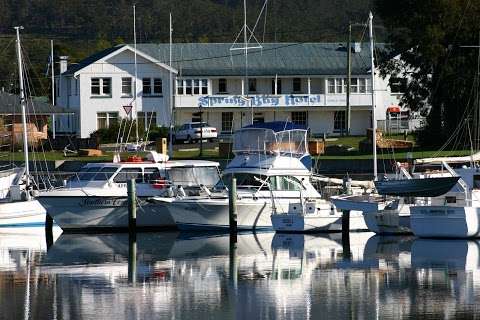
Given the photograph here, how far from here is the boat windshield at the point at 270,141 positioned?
5128 cm

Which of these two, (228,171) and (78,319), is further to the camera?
(228,171)

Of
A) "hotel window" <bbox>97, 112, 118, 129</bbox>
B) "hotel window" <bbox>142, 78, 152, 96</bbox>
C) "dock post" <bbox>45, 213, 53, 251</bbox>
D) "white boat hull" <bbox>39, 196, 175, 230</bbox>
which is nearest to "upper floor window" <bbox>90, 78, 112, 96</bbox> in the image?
"hotel window" <bbox>97, 112, 118, 129</bbox>

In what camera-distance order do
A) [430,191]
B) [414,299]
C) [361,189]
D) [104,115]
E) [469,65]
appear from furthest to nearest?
[104,115]
[469,65]
[361,189]
[430,191]
[414,299]

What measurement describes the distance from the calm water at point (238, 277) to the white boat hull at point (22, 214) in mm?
1356

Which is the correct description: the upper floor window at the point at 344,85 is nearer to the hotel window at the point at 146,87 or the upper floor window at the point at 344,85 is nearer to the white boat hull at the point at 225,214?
the hotel window at the point at 146,87

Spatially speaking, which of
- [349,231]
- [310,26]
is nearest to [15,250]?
[349,231]

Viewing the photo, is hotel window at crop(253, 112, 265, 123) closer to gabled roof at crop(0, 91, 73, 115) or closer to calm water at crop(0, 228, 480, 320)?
gabled roof at crop(0, 91, 73, 115)

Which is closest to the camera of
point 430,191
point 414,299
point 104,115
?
point 414,299

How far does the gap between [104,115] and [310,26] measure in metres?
95.6

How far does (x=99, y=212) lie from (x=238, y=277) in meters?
13.6

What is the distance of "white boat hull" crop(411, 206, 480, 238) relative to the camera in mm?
44250

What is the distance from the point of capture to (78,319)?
3005 centimetres

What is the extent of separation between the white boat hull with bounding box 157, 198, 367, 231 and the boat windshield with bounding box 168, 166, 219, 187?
2.48m

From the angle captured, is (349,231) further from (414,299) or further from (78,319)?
(78,319)
